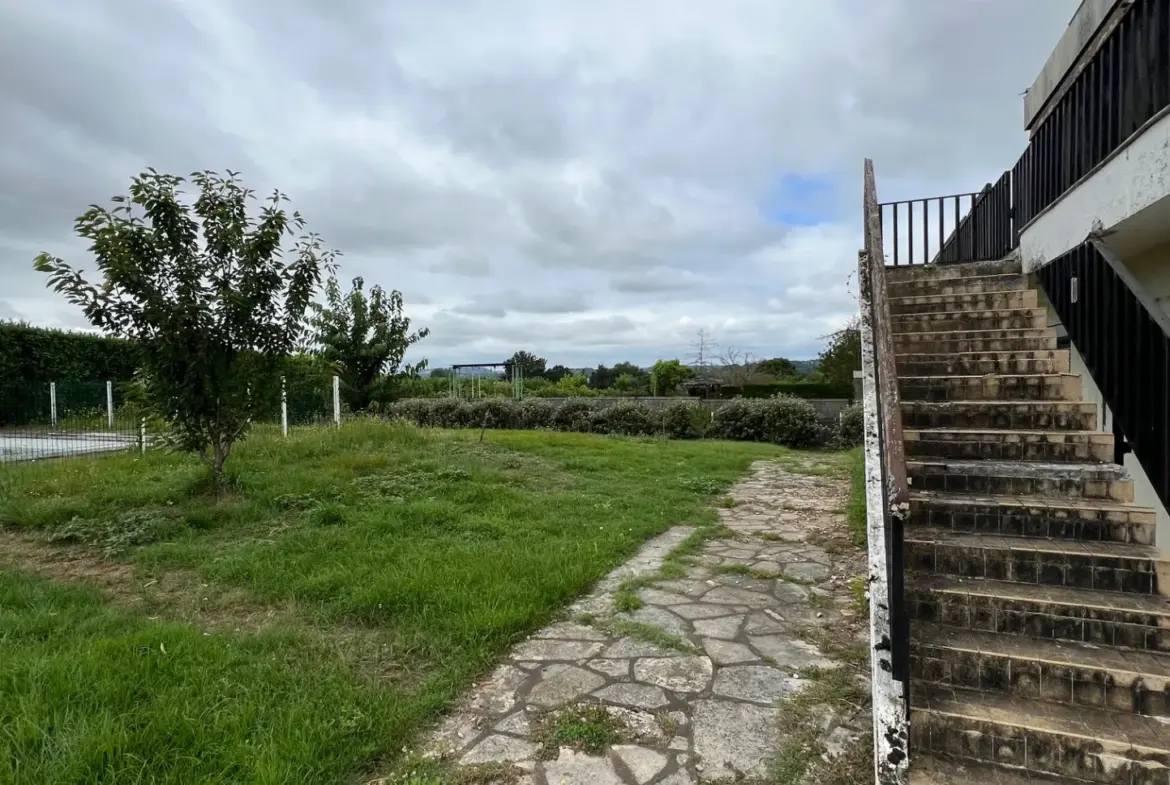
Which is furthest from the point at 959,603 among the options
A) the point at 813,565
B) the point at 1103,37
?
the point at 1103,37

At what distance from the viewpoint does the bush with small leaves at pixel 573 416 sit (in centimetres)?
1539

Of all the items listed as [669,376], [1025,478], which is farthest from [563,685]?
[669,376]

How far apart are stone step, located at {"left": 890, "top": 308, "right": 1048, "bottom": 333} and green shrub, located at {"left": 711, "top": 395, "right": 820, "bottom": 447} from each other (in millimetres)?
9102

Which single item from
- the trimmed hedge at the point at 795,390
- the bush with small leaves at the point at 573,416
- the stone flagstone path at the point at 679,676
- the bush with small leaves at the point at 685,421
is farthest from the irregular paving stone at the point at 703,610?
the trimmed hedge at the point at 795,390

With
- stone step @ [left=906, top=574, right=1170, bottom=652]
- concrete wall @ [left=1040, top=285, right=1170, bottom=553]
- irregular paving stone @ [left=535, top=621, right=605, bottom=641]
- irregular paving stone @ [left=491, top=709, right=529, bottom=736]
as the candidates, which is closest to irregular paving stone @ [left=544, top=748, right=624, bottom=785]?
irregular paving stone @ [left=491, top=709, right=529, bottom=736]

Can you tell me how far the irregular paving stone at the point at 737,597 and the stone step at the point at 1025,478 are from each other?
1.25 m

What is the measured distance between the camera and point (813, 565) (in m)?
4.84

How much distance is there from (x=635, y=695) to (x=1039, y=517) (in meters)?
2.36

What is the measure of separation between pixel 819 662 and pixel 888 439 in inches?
56.5

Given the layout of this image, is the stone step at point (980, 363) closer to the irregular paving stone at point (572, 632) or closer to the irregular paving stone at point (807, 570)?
the irregular paving stone at point (807, 570)

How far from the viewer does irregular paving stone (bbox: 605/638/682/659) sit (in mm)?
3229

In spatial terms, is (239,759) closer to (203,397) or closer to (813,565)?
(813,565)

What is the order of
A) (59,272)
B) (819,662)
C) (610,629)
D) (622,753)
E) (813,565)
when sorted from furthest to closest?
(59,272)
(813,565)
(610,629)
(819,662)
(622,753)

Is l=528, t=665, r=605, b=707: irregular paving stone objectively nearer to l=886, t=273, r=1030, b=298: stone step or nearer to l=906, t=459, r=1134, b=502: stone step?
l=906, t=459, r=1134, b=502: stone step
